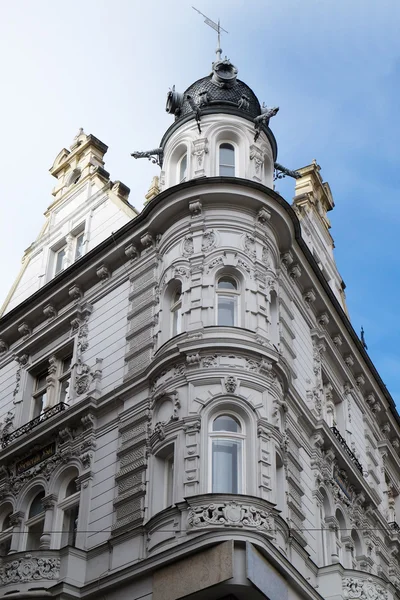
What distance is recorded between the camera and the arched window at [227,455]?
23.8 m

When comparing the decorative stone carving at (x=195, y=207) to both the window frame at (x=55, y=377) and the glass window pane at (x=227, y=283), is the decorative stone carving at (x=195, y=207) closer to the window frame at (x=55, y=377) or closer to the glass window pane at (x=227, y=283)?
the glass window pane at (x=227, y=283)

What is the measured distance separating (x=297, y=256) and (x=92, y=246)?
282 inches

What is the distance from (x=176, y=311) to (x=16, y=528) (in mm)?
7454

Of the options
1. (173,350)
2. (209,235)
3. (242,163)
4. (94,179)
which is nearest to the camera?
(173,350)

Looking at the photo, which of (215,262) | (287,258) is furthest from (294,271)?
(215,262)

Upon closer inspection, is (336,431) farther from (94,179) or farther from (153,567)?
(94,179)

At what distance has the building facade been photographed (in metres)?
23.5

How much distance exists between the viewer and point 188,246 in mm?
28344

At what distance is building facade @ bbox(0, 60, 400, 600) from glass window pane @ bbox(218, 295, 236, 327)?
37 mm

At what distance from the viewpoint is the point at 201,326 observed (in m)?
26.3

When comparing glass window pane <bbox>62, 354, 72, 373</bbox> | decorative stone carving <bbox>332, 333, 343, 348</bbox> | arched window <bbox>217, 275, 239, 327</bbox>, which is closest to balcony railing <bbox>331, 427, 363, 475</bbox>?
decorative stone carving <bbox>332, 333, 343, 348</bbox>

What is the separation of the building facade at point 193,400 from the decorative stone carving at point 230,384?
0.04 metres

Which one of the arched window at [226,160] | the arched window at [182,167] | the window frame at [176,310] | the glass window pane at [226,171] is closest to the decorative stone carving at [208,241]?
the window frame at [176,310]

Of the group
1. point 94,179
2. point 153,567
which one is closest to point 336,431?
point 153,567
